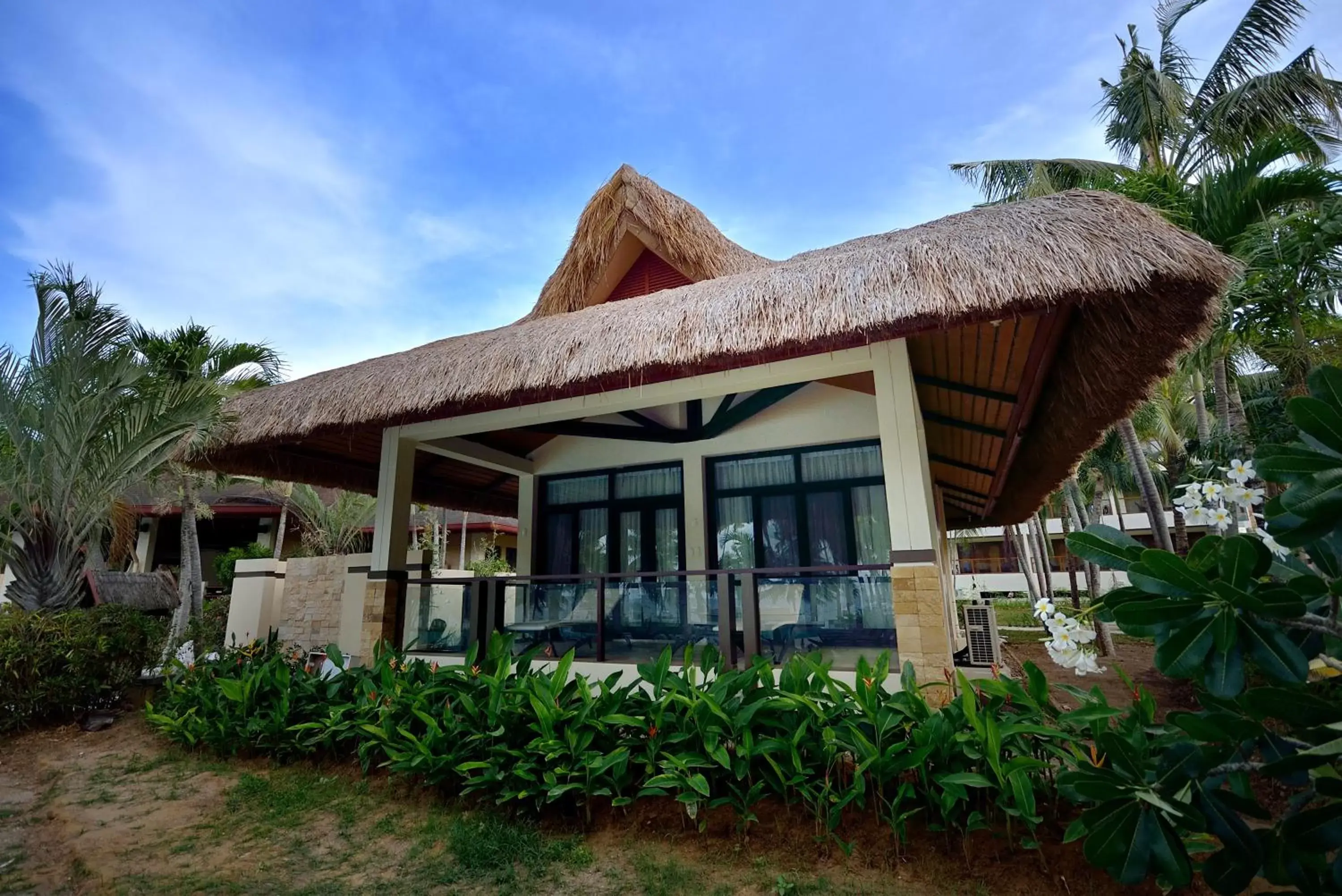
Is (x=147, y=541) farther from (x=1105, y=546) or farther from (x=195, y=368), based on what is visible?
(x=1105, y=546)

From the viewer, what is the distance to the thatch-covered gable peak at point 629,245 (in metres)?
7.18

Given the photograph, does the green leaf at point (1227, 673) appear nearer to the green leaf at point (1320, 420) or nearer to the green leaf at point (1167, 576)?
the green leaf at point (1167, 576)

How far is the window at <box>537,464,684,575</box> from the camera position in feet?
25.4

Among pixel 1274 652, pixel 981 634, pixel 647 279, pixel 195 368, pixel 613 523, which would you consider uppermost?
pixel 647 279

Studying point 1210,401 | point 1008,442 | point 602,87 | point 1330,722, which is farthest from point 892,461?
point 1210,401

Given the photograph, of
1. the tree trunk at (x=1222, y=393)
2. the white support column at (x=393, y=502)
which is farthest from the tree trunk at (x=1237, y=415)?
the white support column at (x=393, y=502)

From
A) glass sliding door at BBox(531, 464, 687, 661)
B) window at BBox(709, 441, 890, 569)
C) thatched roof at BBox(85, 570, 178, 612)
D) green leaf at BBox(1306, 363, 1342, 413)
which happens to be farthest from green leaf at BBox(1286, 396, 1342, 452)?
thatched roof at BBox(85, 570, 178, 612)

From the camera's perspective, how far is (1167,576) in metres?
1.58

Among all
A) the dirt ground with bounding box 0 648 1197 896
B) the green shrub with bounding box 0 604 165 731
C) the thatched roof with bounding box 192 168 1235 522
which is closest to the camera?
the dirt ground with bounding box 0 648 1197 896

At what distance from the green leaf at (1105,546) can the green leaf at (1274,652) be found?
0.27 metres

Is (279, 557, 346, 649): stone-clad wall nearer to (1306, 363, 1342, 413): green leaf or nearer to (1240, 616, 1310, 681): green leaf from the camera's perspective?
(1240, 616, 1310, 681): green leaf

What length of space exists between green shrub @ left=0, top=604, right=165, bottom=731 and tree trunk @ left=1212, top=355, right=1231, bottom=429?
12.1 meters

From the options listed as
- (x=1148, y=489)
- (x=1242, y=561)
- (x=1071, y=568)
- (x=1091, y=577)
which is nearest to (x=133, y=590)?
(x=1242, y=561)

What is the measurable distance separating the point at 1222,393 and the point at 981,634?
4418mm
